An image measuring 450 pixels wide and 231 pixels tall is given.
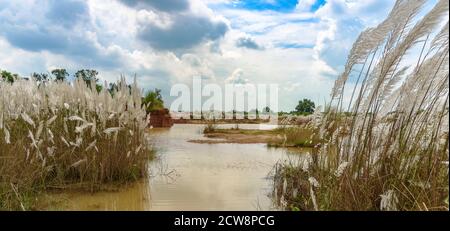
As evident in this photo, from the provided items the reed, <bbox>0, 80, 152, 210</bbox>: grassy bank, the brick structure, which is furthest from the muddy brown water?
the brick structure

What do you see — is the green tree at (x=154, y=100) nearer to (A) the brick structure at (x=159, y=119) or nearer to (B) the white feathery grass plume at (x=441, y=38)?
(A) the brick structure at (x=159, y=119)

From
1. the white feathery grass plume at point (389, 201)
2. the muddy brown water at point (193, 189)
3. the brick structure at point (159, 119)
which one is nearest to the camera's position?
the white feathery grass plume at point (389, 201)

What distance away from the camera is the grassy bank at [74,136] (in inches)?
134

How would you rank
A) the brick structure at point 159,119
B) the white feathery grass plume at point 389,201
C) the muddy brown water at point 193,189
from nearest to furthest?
1. the white feathery grass plume at point 389,201
2. the muddy brown water at point 193,189
3. the brick structure at point 159,119

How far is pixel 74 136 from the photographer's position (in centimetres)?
377

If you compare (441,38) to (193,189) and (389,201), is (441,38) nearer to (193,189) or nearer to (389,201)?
(389,201)

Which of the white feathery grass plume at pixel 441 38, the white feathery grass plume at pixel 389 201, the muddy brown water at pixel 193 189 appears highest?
the white feathery grass plume at pixel 441 38

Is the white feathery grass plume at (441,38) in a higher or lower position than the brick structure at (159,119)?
higher

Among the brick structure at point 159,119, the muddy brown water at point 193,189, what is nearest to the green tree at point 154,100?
the brick structure at point 159,119

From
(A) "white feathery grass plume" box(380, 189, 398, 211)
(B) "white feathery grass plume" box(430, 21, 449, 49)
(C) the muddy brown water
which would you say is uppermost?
(B) "white feathery grass plume" box(430, 21, 449, 49)

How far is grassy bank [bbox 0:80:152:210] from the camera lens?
3404 millimetres

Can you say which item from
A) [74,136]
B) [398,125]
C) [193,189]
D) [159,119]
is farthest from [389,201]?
[159,119]

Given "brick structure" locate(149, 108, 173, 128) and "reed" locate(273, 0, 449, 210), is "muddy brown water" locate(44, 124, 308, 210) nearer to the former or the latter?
"reed" locate(273, 0, 449, 210)
